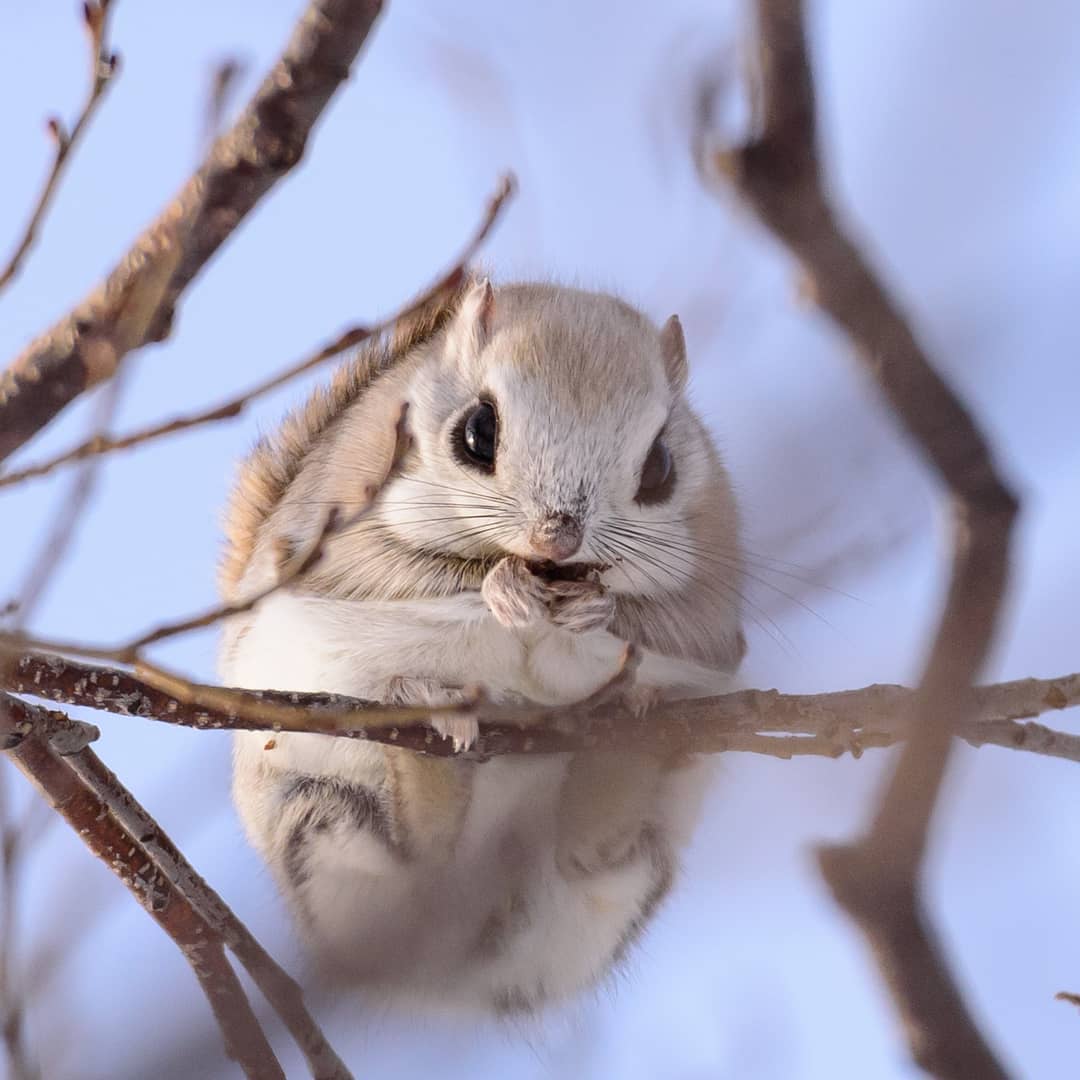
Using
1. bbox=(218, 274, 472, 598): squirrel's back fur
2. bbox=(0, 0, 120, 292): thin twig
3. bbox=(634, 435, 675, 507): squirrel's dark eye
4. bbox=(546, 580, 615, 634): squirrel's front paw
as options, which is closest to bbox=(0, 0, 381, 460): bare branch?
bbox=(0, 0, 120, 292): thin twig

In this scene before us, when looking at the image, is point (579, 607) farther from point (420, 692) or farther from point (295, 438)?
point (295, 438)

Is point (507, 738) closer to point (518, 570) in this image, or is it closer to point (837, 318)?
point (518, 570)

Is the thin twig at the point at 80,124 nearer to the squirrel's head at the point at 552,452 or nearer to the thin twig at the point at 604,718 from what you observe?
the thin twig at the point at 604,718

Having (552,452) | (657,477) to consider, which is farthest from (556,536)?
(657,477)

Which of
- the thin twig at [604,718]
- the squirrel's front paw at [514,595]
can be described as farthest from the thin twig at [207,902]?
the squirrel's front paw at [514,595]

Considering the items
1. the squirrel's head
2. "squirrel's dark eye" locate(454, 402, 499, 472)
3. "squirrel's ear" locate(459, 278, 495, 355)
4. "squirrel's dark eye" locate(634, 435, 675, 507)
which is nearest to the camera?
the squirrel's head

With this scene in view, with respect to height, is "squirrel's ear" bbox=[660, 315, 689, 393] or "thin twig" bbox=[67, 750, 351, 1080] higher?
"squirrel's ear" bbox=[660, 315, 689, 393]

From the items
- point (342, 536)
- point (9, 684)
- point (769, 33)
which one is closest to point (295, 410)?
point (342, 536)

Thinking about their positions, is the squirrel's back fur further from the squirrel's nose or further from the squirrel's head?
the squirrel's nose

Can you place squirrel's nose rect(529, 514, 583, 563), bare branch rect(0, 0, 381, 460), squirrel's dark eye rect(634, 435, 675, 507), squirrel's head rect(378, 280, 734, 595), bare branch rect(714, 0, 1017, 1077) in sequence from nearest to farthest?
bare branch rect(714, 0, 1017, 1077) → bare branch rect(0, 0, 381, 460) → squirrel's nose rect(529, 514, 583, 563) → squirrel's head rect(378, 280, 734, 595) → squirrel's dark eye rect(634, 435, 675, 507)
